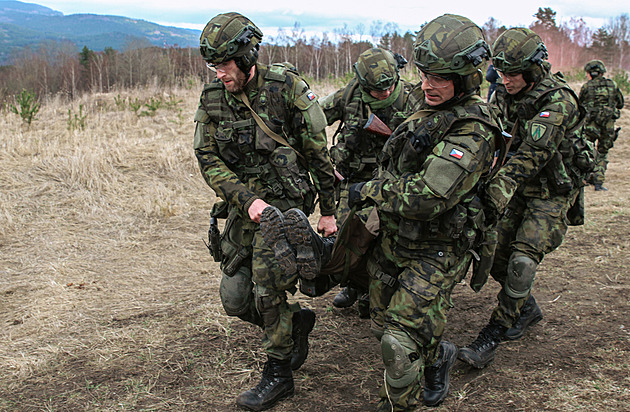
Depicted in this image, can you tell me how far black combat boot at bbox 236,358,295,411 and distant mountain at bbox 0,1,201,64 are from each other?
263 feet

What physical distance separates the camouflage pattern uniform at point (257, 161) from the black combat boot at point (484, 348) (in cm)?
130

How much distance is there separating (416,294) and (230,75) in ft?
5.71

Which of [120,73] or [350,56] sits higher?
[350,56]

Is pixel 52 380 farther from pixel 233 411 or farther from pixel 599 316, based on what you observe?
pixel 599 316

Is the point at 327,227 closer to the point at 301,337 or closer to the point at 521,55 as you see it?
the point at 301,337

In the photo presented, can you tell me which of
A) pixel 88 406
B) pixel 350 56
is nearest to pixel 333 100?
pixel 88 406

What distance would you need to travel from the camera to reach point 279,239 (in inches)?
111

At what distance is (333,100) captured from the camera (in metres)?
4.78

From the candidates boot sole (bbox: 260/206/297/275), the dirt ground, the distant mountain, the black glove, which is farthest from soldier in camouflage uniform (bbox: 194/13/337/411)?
the distant mountain

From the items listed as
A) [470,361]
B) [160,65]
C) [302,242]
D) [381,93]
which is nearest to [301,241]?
[302,242]

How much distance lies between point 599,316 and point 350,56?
20.1m

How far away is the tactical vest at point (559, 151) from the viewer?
3818 mm

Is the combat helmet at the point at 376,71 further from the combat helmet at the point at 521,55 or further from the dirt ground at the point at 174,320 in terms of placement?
the dirt ground at the point at 174,320

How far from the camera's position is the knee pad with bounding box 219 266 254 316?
339 centimetres
